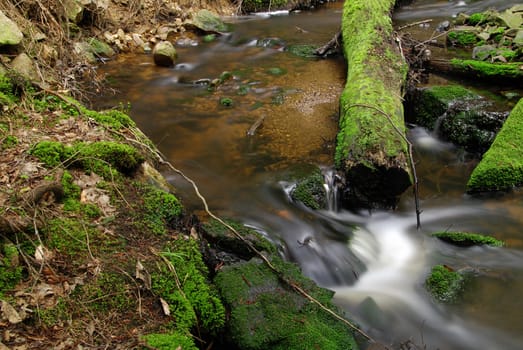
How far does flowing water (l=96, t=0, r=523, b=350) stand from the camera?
3775mm

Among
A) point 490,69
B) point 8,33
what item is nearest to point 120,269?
point 8,33

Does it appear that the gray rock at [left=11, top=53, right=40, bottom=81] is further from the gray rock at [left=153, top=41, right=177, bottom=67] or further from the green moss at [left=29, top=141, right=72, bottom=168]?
the gray rock at [left=153, top=41, right=177, bottom=67]

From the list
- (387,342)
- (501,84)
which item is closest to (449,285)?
(387,342)

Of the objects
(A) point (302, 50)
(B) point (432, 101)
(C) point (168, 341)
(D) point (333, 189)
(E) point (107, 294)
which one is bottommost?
(D) point (333, 189)

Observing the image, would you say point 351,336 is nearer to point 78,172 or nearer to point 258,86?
point 78,172

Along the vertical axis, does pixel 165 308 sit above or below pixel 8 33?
below

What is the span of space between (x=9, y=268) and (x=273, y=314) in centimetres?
164

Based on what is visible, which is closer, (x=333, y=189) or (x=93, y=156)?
(x=93, y=156)

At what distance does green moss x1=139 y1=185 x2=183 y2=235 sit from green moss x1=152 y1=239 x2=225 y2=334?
0.79 ft

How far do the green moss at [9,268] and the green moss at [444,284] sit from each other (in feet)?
11.2

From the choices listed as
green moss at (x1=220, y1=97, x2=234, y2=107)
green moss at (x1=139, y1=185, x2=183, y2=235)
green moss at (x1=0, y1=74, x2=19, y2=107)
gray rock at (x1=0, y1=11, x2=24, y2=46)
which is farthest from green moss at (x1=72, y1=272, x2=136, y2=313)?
green moss at (x1=220, y1=97, x2=234, y2=107)

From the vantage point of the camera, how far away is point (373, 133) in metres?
4.69

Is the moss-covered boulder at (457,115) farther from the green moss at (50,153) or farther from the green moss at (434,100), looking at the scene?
the green moss at (50,153)

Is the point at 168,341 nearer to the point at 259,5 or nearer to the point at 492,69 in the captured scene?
the point at 492,69
